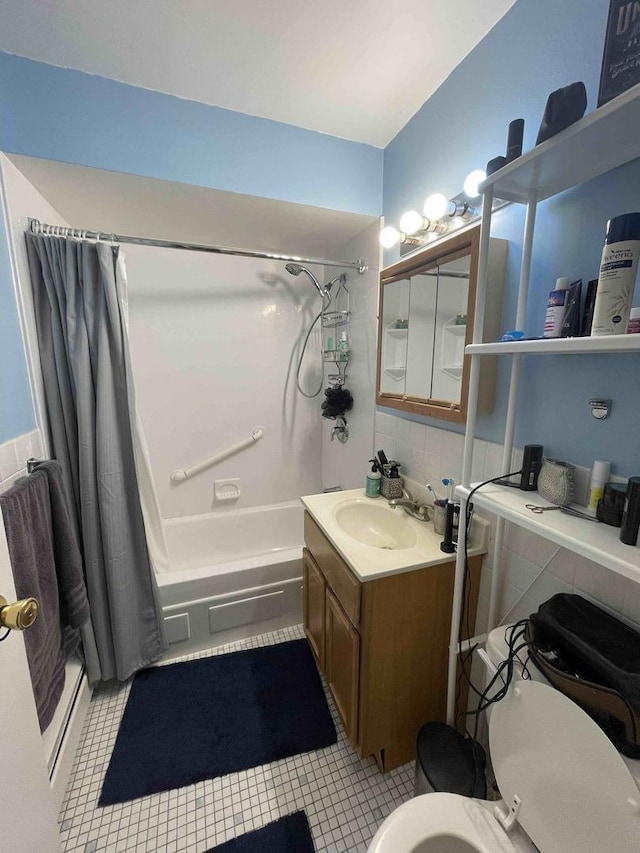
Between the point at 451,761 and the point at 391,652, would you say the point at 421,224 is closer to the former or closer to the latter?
the point at 391,652

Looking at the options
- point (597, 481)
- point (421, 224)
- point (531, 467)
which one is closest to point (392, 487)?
point (531, 467)

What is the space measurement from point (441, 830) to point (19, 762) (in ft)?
3.08

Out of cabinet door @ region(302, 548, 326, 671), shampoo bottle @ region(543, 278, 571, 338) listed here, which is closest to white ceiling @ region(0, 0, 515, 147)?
shampoo bottle @ region(543, 278, 571, 338)

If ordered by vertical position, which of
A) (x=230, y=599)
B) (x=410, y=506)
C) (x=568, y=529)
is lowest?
(x=230, y=599)

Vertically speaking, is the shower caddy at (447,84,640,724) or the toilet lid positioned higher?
the shower caddy at (447,84,640,724)

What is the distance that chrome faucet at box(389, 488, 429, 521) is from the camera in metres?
1.45

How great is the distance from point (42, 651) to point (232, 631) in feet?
3.11

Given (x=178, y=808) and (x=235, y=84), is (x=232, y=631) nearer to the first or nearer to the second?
(x=178, y=808)

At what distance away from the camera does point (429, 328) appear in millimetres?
1422

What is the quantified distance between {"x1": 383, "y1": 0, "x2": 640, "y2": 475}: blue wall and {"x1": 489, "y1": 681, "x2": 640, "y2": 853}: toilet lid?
1.89ft

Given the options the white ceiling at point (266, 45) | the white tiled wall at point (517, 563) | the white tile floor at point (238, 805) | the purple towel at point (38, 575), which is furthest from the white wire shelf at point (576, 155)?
the white tile floor at point (238, 805)

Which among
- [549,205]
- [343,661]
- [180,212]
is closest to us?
[549,205]

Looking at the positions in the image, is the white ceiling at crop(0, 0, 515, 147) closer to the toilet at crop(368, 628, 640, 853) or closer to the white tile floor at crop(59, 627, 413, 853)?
the toilet at crop(368, 628, 640, 853)

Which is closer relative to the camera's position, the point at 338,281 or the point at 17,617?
the point at 17,617
